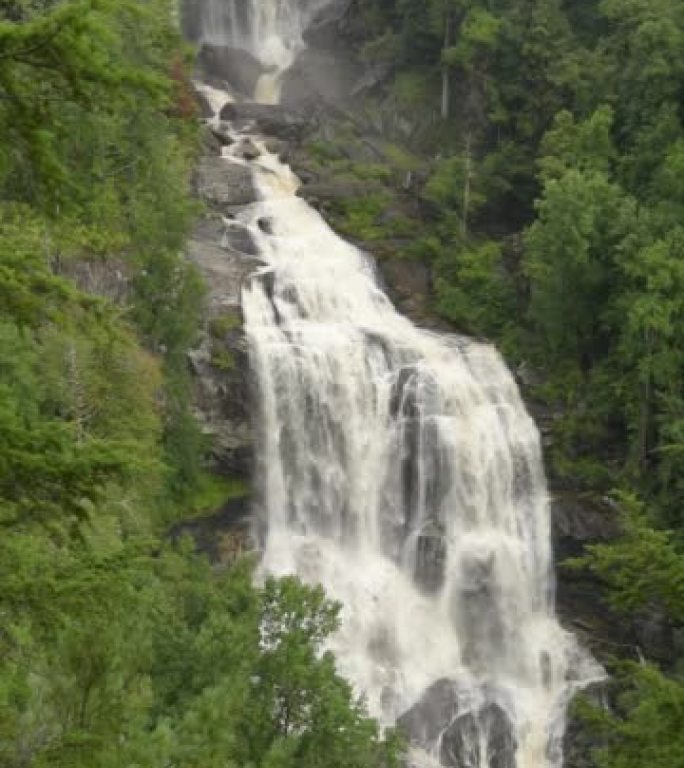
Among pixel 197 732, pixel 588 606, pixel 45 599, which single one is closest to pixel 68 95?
pixel 45 599

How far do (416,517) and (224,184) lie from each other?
18.4 metres

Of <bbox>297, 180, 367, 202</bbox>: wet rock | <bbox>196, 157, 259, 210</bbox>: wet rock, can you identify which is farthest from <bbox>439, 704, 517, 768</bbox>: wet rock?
<bbox>297, 180, 367, 202</bbox>: wet rock

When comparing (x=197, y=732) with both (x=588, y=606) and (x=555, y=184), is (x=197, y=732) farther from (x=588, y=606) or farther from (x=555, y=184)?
(x=555, y=184)

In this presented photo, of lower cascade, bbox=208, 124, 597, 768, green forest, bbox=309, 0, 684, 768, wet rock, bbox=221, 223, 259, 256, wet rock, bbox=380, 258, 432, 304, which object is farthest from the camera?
wet rock, bbox=380, 258, 432, 304

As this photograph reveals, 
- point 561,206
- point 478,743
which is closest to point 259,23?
point 561,206

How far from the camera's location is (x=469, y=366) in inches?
1452

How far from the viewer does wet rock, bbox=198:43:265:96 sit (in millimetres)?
57688

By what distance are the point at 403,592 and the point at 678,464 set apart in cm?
970

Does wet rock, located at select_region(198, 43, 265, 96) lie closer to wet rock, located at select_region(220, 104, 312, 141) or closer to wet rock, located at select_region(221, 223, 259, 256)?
wet rock, located at select_region(220, 104, 312, 141)

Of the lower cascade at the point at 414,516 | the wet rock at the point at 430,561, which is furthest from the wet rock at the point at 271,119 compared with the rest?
the wet rock at the point at 430,561

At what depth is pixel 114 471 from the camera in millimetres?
7309

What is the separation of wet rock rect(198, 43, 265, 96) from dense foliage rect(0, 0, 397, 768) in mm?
9487

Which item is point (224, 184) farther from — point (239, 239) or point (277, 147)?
point (277, 147)

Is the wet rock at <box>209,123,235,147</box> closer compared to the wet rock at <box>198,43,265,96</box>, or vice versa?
the wet rock at <box>209,123,235,147</box>
